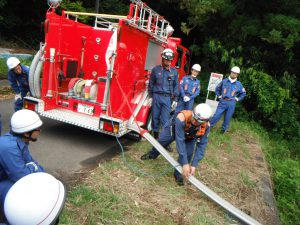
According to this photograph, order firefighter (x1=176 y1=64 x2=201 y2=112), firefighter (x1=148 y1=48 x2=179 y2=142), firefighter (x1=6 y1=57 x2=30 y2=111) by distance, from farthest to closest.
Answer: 1. firefighter (x1=176 y1=64 x2=201 y2=112)
2. firefighter (x1=148 y1=48 x2=179 y2=142)
3. firefighter (x1=6 y1=57 x2=30 y2=111)

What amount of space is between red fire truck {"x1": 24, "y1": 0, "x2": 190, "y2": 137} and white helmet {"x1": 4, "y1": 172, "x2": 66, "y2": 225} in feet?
11.2

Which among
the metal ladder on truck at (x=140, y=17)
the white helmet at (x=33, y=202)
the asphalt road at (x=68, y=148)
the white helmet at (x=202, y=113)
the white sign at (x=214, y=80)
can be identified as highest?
the metal ladder on truck at (x=140, y=17)

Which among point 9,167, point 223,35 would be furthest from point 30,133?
point 223,35

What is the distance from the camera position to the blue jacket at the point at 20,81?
5578 mm

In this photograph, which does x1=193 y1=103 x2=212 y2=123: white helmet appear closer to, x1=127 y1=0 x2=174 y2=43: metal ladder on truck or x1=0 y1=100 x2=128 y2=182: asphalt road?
x1=0 y1=100 x2=128 y2=182: asphalt road

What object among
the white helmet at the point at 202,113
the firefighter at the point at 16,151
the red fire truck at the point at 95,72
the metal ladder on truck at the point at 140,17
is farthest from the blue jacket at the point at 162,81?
the firefighter at the point at 16,151

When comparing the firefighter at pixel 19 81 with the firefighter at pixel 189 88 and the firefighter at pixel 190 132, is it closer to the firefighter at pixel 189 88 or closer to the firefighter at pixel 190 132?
the firefighter at pixel 190 132

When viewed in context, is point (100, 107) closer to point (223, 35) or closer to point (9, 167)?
point (9, 167)

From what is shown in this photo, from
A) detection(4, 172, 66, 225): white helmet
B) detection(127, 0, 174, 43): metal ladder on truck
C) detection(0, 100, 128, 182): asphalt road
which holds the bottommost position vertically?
detection(0, 100, 128, 182): asphalt road

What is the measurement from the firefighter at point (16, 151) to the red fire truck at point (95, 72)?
233cm

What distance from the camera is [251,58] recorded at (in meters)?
11.9

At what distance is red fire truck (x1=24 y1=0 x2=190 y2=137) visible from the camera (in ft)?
16.8

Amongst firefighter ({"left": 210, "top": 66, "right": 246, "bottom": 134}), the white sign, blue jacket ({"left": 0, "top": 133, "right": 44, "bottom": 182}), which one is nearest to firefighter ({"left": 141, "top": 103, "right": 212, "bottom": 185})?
blue jacket ({"left": 0, "top": 133, "right": 44, "bottom": 182})

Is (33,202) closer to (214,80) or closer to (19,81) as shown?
(19,81)
